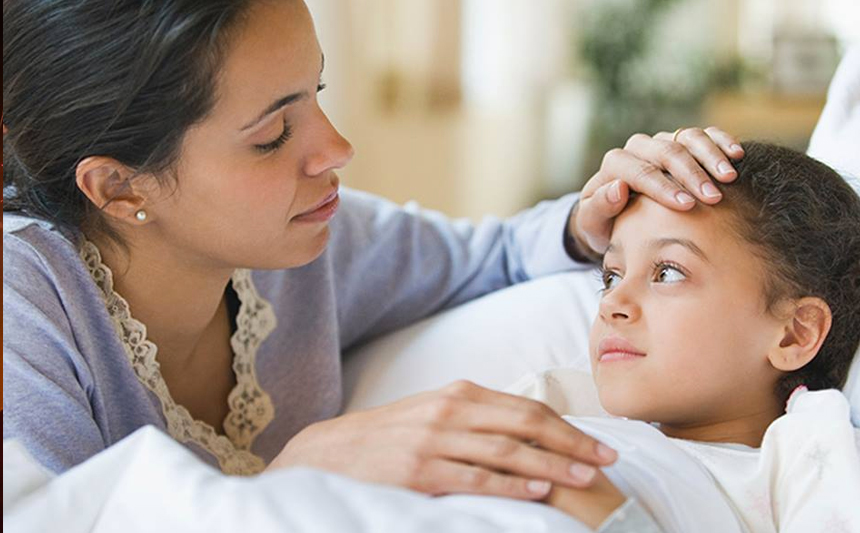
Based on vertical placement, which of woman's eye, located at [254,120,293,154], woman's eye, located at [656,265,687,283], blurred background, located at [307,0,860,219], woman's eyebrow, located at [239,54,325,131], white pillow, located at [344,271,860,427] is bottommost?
blurred background, located at [307,0,860,219]

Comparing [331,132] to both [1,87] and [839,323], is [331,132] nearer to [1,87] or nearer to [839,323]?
[1,87]

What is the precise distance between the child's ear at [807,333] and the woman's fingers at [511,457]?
42cm

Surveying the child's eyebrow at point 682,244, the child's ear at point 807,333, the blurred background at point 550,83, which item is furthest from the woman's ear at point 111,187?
the blurred background at point 550,83

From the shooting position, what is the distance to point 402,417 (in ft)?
3.19

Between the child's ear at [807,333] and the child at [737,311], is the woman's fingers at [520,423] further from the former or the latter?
the child's ear at [807,333]

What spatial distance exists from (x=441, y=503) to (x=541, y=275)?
3.09 feet

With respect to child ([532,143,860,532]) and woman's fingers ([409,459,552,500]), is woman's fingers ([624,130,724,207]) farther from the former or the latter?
woman's fingers ([409,459,552,500])

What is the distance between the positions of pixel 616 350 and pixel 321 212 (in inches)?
16.3

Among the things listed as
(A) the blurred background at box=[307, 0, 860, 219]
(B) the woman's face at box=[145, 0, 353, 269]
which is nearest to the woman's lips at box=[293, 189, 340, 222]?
(B) the woman's face at box=[145, 0, 353, 269]

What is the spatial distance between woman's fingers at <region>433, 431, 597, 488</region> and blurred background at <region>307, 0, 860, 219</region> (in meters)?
3.20

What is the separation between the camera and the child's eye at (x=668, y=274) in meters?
1.26

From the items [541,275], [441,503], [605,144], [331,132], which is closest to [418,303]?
[541,275]


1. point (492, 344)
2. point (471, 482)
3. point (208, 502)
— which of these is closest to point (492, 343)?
point (492, 344)

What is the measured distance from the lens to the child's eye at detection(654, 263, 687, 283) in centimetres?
126
